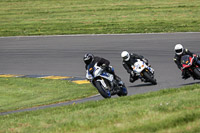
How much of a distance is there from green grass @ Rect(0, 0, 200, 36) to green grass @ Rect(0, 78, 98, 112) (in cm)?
1440

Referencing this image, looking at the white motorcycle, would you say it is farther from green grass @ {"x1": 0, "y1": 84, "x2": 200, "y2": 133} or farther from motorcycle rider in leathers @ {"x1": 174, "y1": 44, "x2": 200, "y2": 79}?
green grass @ {"x1": 0, "y1": 84, "x2": 200, "y2": 133}

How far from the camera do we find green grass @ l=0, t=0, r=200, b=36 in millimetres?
35938

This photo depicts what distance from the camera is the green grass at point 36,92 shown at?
16562 millimetres

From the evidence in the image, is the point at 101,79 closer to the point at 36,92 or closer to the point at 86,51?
the point at 36,92

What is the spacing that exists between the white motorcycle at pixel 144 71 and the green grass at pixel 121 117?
497cm

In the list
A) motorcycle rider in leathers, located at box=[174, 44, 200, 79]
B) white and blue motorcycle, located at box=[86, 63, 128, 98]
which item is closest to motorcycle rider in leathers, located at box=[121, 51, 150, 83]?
motorcycle rider in leathers, located at box=[174, 44, 200, 79]

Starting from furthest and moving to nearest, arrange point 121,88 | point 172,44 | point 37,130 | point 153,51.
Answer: point 172,44 < point 153,51 < point 121,88 < point 37,130

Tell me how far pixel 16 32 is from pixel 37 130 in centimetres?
2861

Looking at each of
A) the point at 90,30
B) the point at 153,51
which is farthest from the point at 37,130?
the point at 90,30

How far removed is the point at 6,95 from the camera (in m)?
18.5

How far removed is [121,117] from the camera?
31.2 feet

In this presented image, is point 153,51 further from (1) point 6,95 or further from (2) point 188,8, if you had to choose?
(2) point 188,8

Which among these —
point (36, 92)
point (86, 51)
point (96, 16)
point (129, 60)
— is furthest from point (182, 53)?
point (96, 16)

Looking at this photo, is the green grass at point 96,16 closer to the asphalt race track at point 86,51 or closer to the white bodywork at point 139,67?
the asphalt race track at point 86,51
